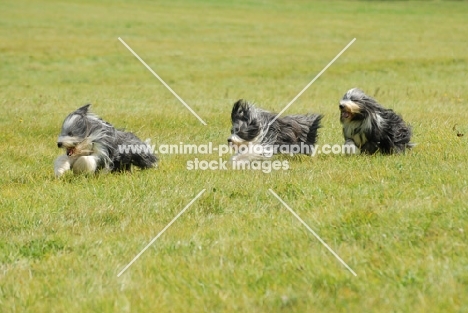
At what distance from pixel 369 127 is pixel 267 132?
A: 5.26 ft

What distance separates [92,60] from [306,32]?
1740cm

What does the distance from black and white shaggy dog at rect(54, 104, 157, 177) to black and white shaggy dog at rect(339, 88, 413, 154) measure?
3.35 meters

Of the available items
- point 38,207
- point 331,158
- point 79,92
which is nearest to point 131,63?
point 79,92

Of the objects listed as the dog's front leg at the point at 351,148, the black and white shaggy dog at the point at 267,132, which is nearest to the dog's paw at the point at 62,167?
the black and white shaggy dog at the point at 267,132

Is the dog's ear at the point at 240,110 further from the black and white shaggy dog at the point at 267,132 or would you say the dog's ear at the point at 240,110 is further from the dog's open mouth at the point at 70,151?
the dog's open mouth at the point at 70,151

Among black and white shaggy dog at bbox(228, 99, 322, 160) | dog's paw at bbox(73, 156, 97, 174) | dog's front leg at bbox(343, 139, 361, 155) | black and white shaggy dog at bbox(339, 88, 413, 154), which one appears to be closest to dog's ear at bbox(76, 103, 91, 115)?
dog's paw at bbox(73, 156, 97, 174)

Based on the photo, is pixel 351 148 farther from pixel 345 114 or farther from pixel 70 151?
pixel 70 151

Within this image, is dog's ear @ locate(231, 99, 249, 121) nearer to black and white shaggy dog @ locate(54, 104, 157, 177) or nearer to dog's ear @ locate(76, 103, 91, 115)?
black and white shaggy dog @ locate(54, 104, 157, 177)

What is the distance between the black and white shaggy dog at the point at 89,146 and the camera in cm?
983

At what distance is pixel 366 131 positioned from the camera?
10922mm

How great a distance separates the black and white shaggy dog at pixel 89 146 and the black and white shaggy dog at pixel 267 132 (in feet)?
5.38

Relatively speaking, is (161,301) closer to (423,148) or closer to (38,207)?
(38,207)

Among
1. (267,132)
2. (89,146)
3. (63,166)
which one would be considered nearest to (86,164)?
(89,146)

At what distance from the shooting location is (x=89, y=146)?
996 centimetres
